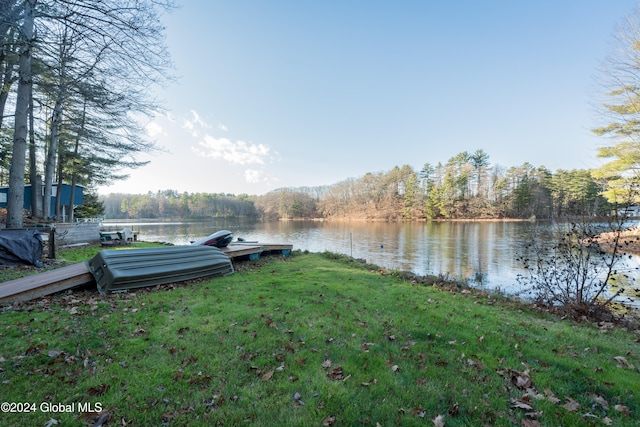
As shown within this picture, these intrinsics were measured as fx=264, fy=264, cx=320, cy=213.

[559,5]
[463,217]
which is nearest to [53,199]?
[559,5]

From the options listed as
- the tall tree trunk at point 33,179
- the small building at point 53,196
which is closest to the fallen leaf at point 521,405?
the tall tree trunk at point 33,179

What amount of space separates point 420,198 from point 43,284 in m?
55.8

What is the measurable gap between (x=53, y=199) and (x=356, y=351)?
77.4ft

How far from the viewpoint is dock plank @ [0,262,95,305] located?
13.2 feet

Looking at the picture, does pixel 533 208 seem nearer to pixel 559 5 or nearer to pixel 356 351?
pixel 559 5

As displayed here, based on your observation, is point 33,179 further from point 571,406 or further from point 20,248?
point 571,406

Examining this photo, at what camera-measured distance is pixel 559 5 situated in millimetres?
9977

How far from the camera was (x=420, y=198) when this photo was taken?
2127 inches

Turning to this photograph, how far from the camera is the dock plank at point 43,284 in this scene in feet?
13.2

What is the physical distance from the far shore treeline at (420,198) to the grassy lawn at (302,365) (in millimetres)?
32968

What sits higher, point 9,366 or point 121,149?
point 121,149

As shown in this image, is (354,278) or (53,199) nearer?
(354,278)

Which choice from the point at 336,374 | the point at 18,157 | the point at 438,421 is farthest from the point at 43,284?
the point at 18,157

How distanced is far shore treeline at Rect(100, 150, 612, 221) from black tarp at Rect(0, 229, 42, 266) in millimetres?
38593
